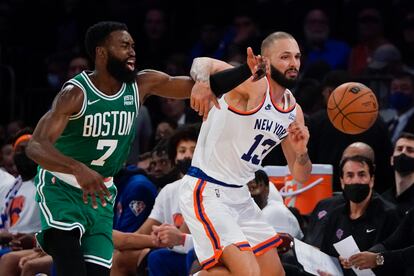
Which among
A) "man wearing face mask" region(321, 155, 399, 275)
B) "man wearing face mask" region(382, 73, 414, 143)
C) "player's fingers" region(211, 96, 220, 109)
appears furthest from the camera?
"man wearing face mask" region(382, 73, 414, 143)

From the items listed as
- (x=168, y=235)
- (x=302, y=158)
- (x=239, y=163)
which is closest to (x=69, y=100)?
(x=239, y=163)

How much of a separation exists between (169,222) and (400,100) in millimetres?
3009

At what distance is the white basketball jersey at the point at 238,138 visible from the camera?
710cm

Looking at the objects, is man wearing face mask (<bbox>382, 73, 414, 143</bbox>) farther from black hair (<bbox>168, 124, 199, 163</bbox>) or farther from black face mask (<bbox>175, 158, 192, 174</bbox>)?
black face mask (<bbox>175, 158, 192, 174</bbox>)

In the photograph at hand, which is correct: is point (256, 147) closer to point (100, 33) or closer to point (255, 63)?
point (255, 63)

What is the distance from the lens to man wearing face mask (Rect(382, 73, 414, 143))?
34.2 ft

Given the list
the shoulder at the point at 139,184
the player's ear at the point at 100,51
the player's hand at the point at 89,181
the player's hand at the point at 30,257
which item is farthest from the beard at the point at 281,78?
the player's hand at the point at 30,257

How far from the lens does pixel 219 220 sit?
277 inches

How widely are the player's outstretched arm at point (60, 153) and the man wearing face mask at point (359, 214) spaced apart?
252 centimetres

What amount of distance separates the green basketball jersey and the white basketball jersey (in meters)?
0.63

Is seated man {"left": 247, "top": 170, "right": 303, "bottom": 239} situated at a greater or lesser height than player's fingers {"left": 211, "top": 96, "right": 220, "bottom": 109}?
lesser

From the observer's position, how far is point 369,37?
1180 cm

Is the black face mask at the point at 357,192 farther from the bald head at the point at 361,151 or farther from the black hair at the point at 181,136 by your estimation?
the black hair at the point at 181,136

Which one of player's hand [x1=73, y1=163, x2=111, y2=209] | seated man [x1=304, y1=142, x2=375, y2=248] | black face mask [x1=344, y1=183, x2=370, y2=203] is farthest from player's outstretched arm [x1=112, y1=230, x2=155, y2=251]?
player's hand [x1=73, y1=163, x2=111, y2=209]
